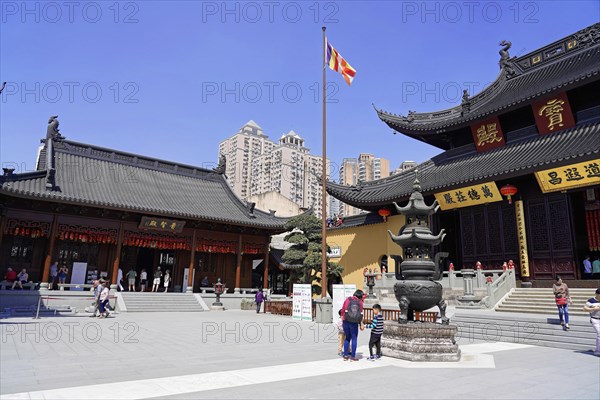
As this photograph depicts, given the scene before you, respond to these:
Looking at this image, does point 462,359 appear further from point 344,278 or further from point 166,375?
point 344,278

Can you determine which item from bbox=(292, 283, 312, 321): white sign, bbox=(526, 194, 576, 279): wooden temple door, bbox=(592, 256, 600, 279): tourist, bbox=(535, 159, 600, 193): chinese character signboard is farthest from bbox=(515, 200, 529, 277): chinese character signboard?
bbox=(292, 283, 312, 321): white sign

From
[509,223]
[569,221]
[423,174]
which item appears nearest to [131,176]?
[423,174]

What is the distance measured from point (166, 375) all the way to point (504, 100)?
2022cm

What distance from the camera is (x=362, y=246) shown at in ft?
83.1

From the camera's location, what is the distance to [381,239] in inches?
943

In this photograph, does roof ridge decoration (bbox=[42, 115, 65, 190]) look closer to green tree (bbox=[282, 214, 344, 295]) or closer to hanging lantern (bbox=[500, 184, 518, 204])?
green tree (bbox=[282, 214, 344, 295])

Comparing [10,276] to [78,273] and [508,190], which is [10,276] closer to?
[78,273]

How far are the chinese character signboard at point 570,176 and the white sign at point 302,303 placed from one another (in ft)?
34.2

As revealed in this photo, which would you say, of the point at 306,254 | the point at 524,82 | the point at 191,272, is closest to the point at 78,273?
the point at 191,272

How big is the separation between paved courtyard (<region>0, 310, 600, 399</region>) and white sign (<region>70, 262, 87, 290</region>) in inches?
418

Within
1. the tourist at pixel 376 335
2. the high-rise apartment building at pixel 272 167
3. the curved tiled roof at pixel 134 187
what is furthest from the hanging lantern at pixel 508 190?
the high-rise apartment building at pixel 272 167

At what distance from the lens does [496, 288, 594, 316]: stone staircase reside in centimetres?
1312

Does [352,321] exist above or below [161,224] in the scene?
below

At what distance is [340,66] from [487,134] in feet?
30.0
